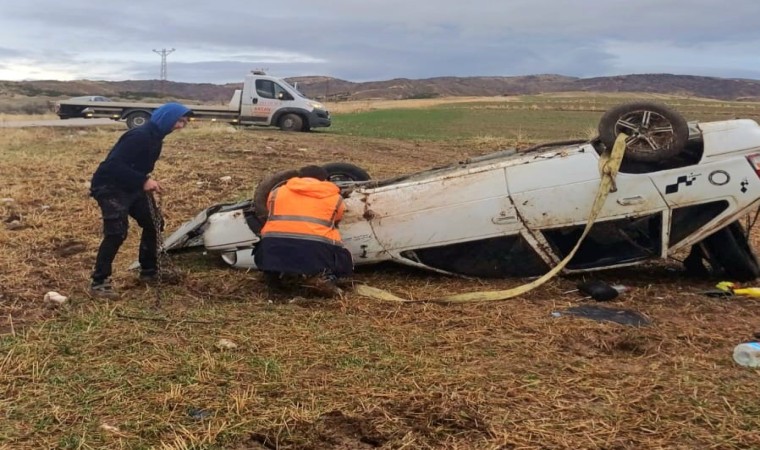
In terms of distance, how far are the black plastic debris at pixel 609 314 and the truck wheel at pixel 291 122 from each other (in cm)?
1854

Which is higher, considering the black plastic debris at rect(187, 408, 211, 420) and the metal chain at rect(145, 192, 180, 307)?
the metal chain at rect(145, 192, 180, 307)

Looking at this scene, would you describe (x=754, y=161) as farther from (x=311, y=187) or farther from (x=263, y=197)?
(x=263, y=197)

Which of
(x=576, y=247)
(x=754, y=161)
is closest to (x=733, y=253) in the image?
(x=754, y=161)

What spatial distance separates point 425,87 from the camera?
170500mm

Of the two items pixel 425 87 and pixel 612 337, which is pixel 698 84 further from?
pixel 612 337

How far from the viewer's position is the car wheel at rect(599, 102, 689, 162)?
511 cm

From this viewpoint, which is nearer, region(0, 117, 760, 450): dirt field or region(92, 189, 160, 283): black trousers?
region(0, 117, 760, 450): dirt field

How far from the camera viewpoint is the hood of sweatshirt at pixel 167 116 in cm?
511

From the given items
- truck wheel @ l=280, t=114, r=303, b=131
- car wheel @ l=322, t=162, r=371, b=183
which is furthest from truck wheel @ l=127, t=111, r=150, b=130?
car wheel @ l=322, t=162, r=371, b=183

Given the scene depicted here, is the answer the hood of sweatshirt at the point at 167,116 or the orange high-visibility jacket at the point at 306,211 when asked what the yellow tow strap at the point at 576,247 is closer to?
the orange high-visibility jacket at the point at 306,211

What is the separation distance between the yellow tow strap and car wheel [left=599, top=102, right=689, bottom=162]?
13 cm

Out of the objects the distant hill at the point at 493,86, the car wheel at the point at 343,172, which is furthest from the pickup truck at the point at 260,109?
the distant hill at the point at 493,86

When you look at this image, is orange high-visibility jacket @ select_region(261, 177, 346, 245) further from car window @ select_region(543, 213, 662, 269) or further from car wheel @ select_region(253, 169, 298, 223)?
car window @ select_region(543, 213, 662, 269)

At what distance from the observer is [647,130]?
5184 millimetres
